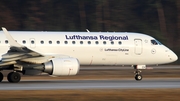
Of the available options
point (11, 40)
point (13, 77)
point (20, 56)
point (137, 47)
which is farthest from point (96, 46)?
point (11, 40)

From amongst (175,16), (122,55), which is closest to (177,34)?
(175,16)

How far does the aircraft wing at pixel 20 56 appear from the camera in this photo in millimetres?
23219

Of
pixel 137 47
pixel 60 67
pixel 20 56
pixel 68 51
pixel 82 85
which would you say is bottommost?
pixel 82 85

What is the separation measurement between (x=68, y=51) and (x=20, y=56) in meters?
2.93

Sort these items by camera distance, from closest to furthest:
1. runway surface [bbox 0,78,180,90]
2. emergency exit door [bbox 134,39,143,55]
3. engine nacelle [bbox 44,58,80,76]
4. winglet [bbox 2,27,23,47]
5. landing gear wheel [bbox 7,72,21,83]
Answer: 1. runway surface [bbox 0,78,180,90]
2. winglet [bbox 2,27,23,47]
3. engine nacelle [bbox 44,58,80,76]
4. landing gear wheel [bbox 7,72,21,83]
5. emergency exit door [bbox 134,39,143,55]

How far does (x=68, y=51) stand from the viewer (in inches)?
998

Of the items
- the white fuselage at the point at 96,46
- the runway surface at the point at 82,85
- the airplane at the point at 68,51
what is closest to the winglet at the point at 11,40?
the airplane at the point at 68,51

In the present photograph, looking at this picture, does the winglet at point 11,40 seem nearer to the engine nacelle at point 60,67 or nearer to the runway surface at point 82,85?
the engine nacelle at point 60,67

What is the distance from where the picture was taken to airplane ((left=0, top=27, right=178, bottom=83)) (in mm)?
23297

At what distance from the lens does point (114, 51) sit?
26.4 metres

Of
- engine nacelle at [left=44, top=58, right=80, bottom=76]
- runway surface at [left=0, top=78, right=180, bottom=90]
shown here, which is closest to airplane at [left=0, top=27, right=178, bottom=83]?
engine nacelle at [left=44, top=58, right=80, bottom=76]

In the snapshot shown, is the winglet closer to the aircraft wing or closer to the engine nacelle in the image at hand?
the aircraft wing

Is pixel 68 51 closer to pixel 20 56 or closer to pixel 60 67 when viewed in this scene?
pixel 60 67

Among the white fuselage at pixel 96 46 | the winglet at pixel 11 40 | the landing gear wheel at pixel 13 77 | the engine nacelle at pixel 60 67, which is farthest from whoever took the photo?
the white fuselage at pixel 96 46
